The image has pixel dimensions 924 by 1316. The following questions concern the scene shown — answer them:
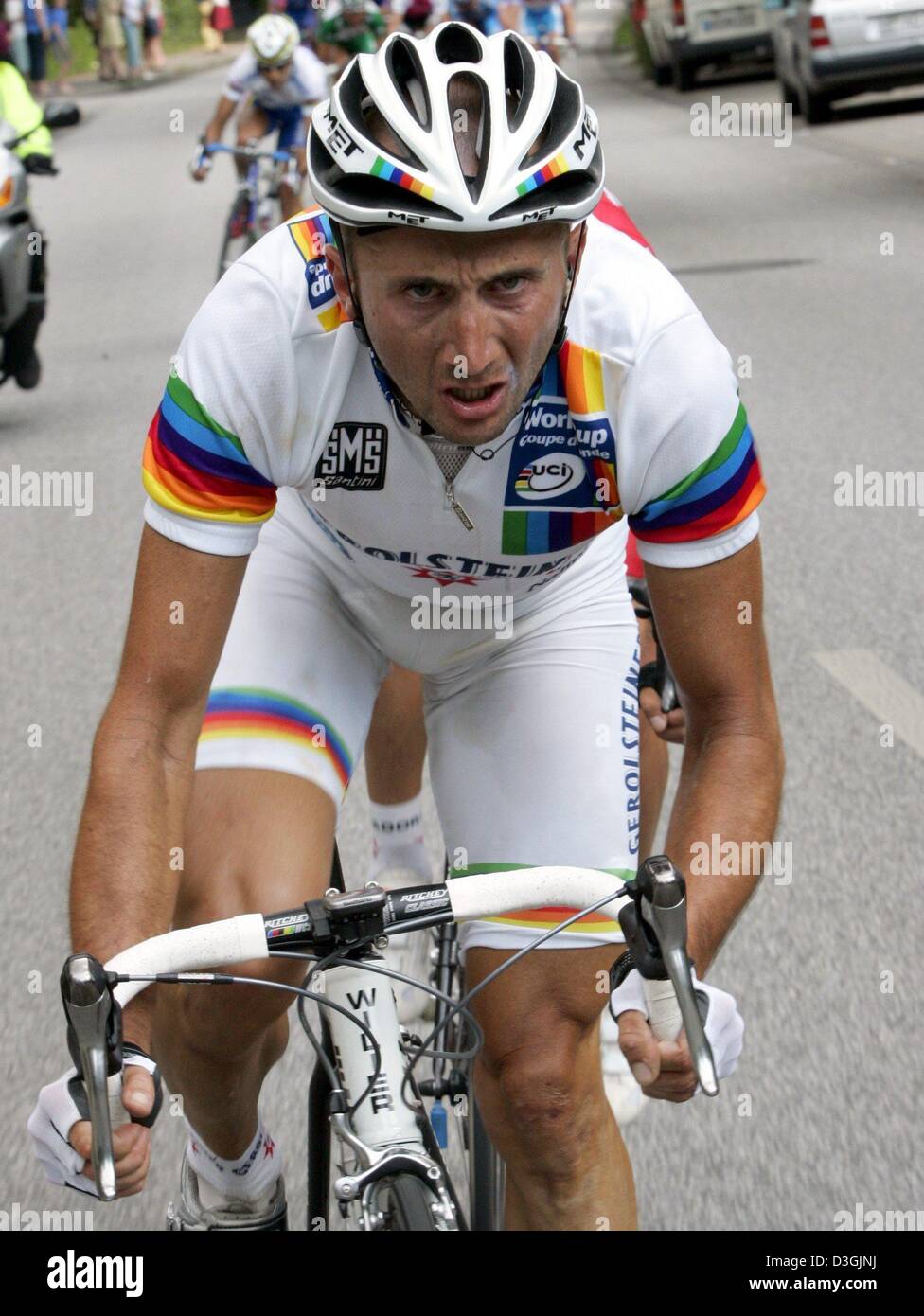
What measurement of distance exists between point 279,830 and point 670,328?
0.96 meters

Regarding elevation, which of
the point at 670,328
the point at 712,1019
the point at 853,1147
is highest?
the point at 670,328

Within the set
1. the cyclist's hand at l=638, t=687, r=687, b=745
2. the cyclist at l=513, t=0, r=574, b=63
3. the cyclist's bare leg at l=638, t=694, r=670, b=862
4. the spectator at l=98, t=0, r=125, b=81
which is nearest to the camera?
the cyclist's hand at l=638, t=687, r=687, b=745

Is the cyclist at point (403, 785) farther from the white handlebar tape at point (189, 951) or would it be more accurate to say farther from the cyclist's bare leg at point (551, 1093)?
the white handlebar tape at point (189, 951)

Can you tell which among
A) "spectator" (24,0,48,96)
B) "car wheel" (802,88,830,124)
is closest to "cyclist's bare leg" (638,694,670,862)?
"car wheel" (802,88,830,124)

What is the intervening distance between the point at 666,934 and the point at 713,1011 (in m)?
0.22

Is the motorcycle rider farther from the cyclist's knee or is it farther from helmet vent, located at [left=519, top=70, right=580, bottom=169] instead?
the cyclist's knee

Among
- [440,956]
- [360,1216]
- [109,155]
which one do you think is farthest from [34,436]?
[109,155]

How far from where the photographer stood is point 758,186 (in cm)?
1700

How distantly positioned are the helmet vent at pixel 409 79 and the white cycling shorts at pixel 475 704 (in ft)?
2.88

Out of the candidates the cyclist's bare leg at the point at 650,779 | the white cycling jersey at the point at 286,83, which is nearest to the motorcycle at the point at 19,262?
the white cycling jersey at the point at 286,83

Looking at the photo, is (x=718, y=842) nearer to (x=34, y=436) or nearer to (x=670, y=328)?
(x=670, y=328)

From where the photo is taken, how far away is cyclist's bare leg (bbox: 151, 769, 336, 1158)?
2938 millimetres

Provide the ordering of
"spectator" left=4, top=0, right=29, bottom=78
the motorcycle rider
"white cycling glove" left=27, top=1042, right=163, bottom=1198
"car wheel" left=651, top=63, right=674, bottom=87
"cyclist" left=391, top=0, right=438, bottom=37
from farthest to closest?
"spectator" left=4, top=0, right=29, bottom=78 → "car wheel" left=651, top=63, right=674, bottom=87 → "cyclist" left=391, top=0, right=438, bottom=37 → the motorcycle rider → "white cycling glove" left=27, top=1042, right=163, bottom=1198

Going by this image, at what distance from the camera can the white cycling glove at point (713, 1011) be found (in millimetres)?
2189
